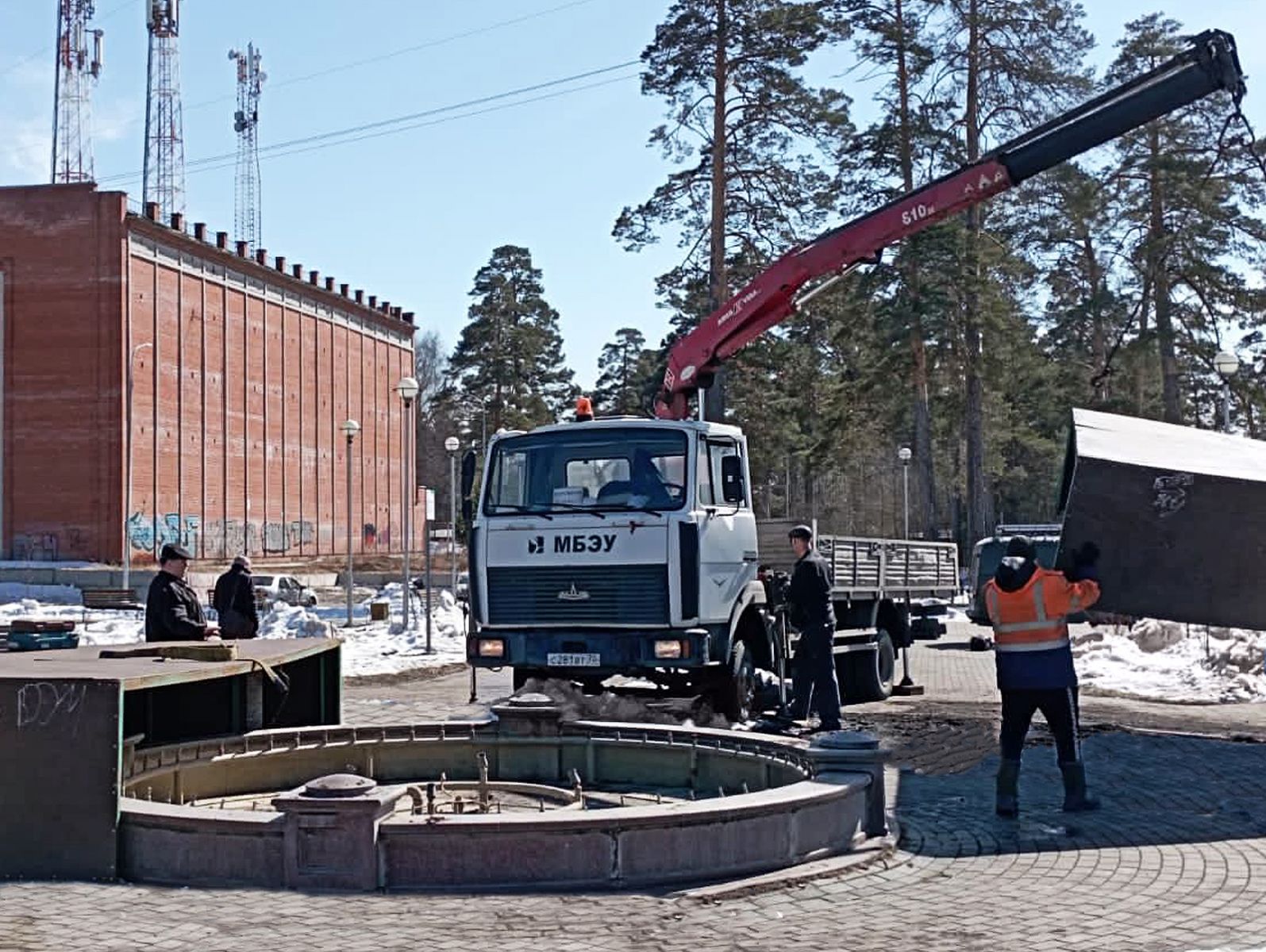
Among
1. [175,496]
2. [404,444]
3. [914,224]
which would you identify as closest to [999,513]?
[404,444]

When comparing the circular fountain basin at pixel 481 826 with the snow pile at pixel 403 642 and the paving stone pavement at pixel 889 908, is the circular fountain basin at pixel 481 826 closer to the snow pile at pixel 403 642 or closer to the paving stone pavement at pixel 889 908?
the paving stone pavement at pixel 889 908

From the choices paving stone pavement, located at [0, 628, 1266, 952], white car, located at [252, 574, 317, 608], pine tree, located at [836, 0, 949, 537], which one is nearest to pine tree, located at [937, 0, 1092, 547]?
pine tree, located at [836, 0, 949, 537]

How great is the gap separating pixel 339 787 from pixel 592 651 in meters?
5.70

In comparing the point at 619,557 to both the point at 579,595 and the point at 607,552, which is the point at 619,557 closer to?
the point at 607,552

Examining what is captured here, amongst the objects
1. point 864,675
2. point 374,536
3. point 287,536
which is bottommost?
point 864,675

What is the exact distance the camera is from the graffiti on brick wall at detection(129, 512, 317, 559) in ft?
170

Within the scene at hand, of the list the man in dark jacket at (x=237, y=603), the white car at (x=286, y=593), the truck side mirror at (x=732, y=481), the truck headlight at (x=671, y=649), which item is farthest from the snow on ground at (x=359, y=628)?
A: the truck headlight at (x=671, y=649)

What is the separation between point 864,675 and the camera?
17.5 m

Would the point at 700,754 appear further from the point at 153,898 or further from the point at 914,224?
the point at 914,224

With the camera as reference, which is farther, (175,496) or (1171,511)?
(175,496)

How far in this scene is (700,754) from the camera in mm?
10266

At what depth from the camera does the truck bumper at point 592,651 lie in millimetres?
12688

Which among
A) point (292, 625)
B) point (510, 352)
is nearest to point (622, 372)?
point (510, 352)

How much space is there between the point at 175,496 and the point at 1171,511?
4818 cm
